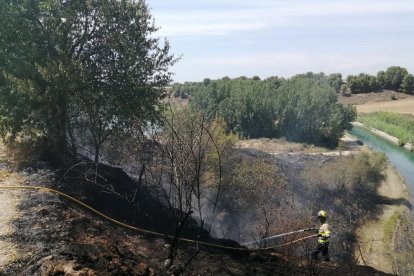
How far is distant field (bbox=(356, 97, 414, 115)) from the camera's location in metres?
108

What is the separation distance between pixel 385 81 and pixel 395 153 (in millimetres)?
71104

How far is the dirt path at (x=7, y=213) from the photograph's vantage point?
11.4 metres

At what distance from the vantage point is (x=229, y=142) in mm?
32031

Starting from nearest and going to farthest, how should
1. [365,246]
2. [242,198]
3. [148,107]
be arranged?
[148,107] < [242,198] < [365,246]

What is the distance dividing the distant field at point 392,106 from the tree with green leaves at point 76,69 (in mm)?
96023

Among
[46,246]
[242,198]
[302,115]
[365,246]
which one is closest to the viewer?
[46,246]

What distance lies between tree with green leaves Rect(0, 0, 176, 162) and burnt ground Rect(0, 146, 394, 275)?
3.16 m

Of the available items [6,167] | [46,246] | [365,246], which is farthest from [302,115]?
[46,246]

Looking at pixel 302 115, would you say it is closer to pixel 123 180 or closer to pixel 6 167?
pixel 123 180

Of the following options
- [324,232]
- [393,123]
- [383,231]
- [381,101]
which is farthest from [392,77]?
[324,232]

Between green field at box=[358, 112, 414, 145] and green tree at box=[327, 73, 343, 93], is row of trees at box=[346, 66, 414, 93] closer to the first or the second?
green tree at box=[327, 73, 343, 93]

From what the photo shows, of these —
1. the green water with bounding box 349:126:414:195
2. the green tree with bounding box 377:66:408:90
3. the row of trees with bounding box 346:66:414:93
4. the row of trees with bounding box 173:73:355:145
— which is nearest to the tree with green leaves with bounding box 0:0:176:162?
the green water with bounding box 349:126:414:195

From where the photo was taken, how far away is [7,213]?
14.0m

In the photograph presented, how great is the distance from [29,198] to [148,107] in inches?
282
